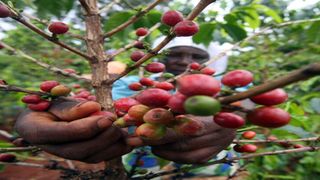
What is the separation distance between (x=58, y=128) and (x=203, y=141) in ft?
1.53

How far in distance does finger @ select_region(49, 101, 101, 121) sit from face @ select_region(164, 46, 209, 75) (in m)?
2.52

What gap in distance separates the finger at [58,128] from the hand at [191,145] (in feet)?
0.49

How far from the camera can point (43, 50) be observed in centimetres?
479

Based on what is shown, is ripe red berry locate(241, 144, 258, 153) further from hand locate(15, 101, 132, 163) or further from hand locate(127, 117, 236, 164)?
hand locate(15, 101, 132, 163)

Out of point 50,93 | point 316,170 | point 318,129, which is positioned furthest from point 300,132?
→ point 50,93

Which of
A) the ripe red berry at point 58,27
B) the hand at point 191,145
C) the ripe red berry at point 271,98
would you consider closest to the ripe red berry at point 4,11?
the ripe red berry at point 58,27

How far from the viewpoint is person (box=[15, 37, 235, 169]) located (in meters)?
1.03

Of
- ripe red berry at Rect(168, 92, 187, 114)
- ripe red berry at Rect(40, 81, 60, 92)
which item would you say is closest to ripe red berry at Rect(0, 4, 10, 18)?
ripe red berry at Rect(40, 81, 60, 92)

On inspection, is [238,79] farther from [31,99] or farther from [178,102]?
[31,99]

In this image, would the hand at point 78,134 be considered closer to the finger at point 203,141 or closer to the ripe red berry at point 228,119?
the finger at point 203,141

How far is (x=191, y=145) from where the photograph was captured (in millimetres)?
1143

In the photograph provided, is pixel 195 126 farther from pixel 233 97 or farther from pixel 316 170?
pixel 316 170

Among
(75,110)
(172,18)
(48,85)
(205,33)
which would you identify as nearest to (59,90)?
(48,85)

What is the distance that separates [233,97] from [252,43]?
4940 mm
